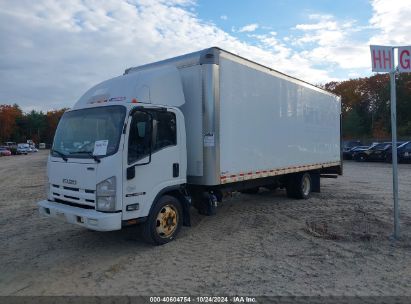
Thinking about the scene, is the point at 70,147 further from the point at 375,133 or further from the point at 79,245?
the point at 375,133

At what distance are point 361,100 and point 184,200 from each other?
75035 millimetres

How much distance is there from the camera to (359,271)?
4.97 meters

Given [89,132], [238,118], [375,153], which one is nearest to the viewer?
[89,132]

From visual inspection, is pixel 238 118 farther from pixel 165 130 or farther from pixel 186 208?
pixel 186 208

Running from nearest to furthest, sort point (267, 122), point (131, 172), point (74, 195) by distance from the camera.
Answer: point (131, 172) < point (74, 195) < point (267, 122)

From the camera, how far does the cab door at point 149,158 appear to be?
18.2 ft

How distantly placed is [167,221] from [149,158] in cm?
124

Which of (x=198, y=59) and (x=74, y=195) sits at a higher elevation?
(x=198, y=59)

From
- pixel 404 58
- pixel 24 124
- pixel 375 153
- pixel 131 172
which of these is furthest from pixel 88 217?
pixel 24 124

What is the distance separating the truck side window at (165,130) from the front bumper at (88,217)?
4.31ft

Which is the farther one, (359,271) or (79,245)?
(79,245)

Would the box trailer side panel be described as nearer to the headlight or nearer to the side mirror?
the side mirror

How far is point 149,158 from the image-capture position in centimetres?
576

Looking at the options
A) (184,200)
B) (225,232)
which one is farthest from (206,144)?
(225,232)
